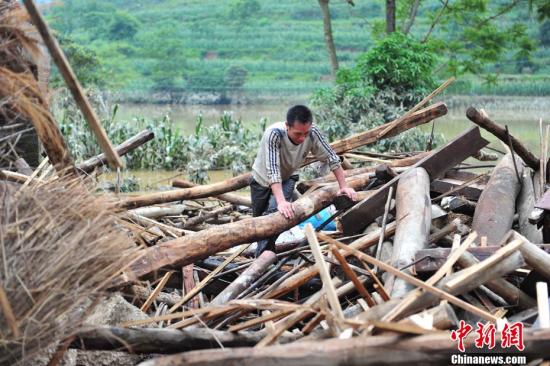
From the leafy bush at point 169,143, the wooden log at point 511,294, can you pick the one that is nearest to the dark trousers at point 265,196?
the wooden log at point 511,294

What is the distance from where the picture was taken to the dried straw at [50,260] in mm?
3199

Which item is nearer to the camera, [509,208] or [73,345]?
[73,345]

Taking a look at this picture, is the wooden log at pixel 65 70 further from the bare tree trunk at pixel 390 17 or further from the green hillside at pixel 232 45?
the green hillside at pixel 232 45

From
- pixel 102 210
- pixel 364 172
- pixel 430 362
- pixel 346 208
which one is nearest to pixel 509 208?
pixel 346 208

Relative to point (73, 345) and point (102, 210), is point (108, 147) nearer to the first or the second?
point (102, 210)

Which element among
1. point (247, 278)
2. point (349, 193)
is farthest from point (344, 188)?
point (247, 278)

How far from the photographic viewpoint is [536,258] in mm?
3979

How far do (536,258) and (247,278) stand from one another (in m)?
1.94

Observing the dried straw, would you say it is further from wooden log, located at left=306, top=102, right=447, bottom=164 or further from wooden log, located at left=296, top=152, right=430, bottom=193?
wooden log, located at left=306, top=102, right=447, bottom=164

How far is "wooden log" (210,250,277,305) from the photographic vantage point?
16.1 feet

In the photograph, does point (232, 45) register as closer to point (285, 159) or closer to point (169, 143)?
point (169, 143)

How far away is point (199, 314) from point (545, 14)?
1808 centimetres

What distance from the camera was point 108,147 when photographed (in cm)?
335

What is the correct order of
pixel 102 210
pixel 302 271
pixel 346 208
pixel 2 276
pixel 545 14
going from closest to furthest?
1. pixel 2 276
2. pixel 102 210
3. pixel 302 271
4. pixel 346 208
5. pixel 545 14
